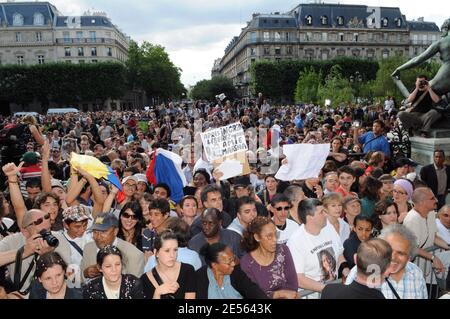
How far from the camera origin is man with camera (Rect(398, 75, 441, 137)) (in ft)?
34.7

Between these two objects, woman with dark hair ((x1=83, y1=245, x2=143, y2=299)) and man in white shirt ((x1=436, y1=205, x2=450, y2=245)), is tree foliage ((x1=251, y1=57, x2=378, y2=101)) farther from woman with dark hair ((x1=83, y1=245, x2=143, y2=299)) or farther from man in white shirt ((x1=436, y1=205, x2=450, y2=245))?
woman with dark hair ((x1=83, y1=245, x2=143, y2=299))

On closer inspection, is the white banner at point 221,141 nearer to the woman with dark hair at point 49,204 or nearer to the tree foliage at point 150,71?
the woman with dark hair at point 49,204

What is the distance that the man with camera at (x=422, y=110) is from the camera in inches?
416

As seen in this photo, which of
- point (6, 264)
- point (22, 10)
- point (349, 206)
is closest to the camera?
point (6, 264)

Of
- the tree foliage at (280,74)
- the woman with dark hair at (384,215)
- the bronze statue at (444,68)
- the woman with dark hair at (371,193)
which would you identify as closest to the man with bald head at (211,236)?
the woman with dark hair at (384,215)

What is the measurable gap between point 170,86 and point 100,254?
91.3 meters

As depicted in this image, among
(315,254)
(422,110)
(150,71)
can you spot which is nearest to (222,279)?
(315,254)

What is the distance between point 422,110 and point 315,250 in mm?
7933

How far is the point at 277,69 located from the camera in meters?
70.6

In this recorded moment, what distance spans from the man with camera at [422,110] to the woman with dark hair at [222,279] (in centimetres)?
848

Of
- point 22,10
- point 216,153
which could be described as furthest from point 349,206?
point 22,10

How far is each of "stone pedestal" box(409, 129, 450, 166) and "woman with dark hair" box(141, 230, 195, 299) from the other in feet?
27.6

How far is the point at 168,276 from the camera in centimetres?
372
